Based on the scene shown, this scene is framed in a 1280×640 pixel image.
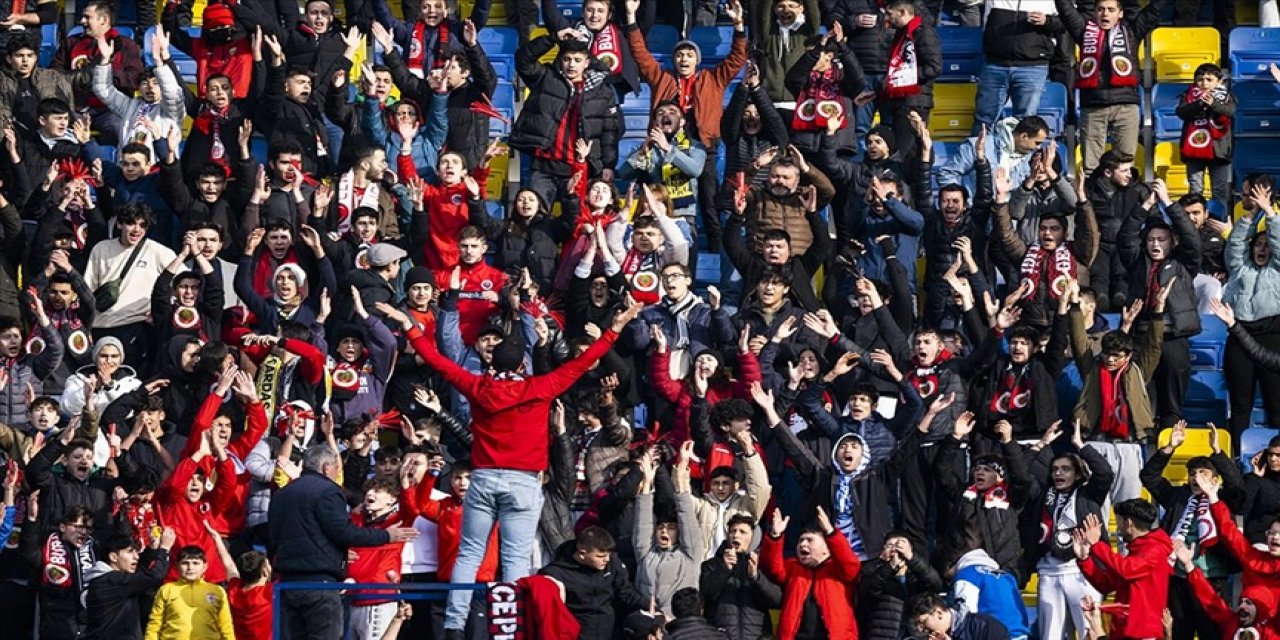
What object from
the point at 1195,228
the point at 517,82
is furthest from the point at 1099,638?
the point at 517,82

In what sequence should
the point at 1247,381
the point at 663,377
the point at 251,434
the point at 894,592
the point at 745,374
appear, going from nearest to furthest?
the point at 894,592 < the point at 251,434 < the point at 745,374 < the point at 663,377 < the point at 1247,381

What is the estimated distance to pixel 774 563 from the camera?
16.9 metres

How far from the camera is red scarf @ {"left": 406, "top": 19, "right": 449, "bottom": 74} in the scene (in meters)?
21.1

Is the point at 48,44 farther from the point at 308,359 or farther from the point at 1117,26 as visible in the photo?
the point at 1117,26

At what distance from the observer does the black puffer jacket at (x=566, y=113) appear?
2022 cm

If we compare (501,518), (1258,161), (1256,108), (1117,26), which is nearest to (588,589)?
(501,518)

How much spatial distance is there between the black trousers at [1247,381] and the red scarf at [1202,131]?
6.37 ft

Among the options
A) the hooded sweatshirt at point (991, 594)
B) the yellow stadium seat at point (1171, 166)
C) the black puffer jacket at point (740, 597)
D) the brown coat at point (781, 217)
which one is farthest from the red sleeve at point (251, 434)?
the yellow stadium seat at point (1171, 166)

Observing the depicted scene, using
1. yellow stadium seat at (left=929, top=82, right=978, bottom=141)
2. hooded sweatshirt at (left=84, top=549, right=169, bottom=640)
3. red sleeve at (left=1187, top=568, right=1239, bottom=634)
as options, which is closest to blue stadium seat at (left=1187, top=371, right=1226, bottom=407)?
red sleeve at (left=1187, top=568, right=1239, bottom=634)

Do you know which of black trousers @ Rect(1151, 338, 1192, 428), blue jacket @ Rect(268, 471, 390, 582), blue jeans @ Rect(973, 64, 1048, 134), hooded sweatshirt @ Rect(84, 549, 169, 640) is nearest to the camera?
blue jacket @ Rect(268, 471, 390, 582)

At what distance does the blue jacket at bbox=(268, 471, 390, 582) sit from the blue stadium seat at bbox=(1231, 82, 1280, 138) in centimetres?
810

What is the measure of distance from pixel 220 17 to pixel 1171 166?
662 cm

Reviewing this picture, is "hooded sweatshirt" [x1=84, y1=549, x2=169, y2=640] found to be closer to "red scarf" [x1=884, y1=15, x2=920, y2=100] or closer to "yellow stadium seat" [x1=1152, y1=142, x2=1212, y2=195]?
"red scarf" [x1=884, y1=15, x2=920, y2=100]

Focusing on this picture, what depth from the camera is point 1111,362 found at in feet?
60.1
